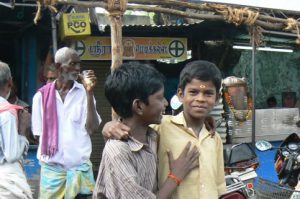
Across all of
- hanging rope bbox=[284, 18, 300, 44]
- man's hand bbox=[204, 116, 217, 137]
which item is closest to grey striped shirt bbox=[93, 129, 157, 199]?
man's hand bbox=[204, 116, 217, 137]

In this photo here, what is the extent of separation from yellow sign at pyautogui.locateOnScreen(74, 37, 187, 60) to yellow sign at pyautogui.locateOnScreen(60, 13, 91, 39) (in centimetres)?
143

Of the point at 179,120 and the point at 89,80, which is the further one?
the point at 89,80

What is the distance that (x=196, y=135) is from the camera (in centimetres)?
223

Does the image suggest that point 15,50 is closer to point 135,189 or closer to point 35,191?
point 35,191

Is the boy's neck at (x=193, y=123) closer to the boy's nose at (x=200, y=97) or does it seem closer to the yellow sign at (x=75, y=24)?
the boy's nose at (x=200, y=97)

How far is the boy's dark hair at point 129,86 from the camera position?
1.94 meters

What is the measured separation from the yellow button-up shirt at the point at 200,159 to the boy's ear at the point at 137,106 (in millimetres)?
232

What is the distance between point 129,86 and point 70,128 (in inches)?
72.5

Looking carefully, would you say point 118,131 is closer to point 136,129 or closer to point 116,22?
point 136,129

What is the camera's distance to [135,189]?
1869 mm

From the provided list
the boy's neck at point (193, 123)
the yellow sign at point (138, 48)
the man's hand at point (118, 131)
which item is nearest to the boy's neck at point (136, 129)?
the man's hand at point (118, 131)

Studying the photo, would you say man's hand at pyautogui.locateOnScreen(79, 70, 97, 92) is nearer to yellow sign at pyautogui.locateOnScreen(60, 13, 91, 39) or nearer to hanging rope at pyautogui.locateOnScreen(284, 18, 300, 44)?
yellow sign at pyautogui.locateOnScreen(60, 13, 91, 39)

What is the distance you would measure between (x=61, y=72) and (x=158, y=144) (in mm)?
1807

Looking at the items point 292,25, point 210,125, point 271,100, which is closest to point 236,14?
point 292,25
